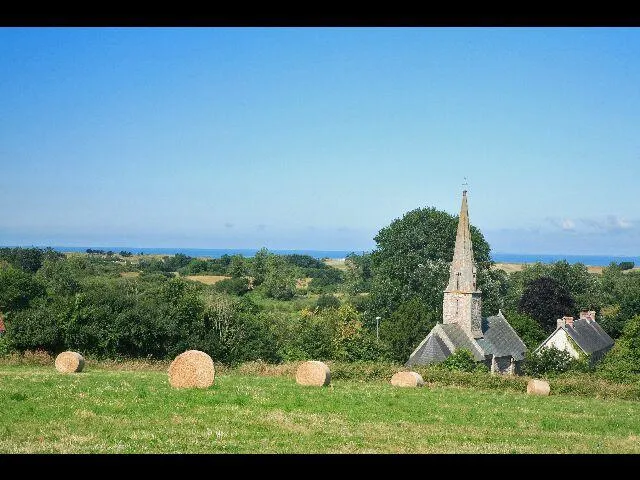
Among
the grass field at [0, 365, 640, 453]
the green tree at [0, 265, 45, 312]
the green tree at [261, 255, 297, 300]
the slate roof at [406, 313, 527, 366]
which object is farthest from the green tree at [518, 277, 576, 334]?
the grass field at [0, 365, 640, 453]

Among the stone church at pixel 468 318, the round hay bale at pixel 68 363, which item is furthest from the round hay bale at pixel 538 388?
the stone church at pixel 468 318

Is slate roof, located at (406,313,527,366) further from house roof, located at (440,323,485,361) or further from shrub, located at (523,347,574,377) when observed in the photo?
shrub, located at (523,347,574,377)

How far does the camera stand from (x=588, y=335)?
61.5 m

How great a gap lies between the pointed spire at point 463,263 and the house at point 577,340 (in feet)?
24.7

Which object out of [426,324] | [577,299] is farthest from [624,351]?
[577,299]

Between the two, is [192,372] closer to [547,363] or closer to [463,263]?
[547,363]

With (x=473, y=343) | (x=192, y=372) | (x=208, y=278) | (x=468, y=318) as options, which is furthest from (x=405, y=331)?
(x=208, y=278)

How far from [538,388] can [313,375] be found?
30.7ft

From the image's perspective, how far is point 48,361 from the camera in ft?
94.9

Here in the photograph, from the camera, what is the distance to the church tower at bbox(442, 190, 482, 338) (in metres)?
53.9

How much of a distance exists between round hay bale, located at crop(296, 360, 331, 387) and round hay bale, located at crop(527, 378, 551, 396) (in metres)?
8.52
